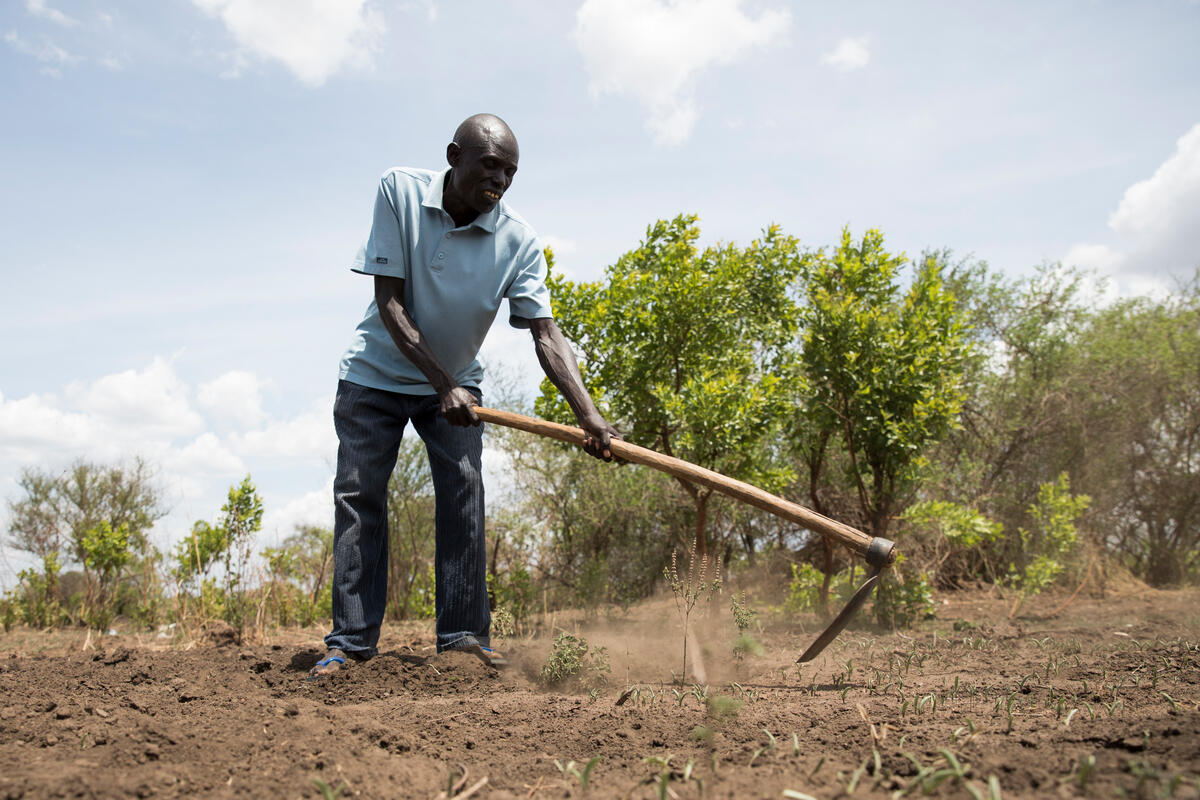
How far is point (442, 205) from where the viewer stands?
369 cm

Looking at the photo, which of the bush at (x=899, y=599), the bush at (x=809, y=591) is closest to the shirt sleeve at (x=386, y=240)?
the bush at (x=899, y=599)

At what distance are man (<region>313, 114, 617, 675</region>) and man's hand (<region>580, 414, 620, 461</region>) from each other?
109mm

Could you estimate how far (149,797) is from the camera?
5.55 ft

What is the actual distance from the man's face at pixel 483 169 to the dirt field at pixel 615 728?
79.6 inches

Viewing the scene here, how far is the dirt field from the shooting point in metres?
1.68

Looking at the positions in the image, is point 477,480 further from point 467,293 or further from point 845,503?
point 845,503

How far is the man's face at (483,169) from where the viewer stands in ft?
11.4

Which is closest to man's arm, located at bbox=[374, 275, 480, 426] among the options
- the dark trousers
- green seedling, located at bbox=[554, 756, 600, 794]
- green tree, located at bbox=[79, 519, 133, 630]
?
the dark trousers

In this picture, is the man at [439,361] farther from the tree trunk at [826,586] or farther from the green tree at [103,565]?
the green tree at [103,565]

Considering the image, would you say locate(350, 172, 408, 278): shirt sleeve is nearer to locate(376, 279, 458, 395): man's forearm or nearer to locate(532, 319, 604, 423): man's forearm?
locate(376, 279, 458, 395): man's forearm

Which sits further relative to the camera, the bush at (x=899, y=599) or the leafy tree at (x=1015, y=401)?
the leafy tree at (x=1015, y=401)

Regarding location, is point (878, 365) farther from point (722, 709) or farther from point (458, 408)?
point (722, 709)

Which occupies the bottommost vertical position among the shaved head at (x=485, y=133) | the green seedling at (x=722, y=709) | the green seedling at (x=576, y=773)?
the green seedling at (x=576, y=773)

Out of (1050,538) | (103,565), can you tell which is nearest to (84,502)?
(103,565)
